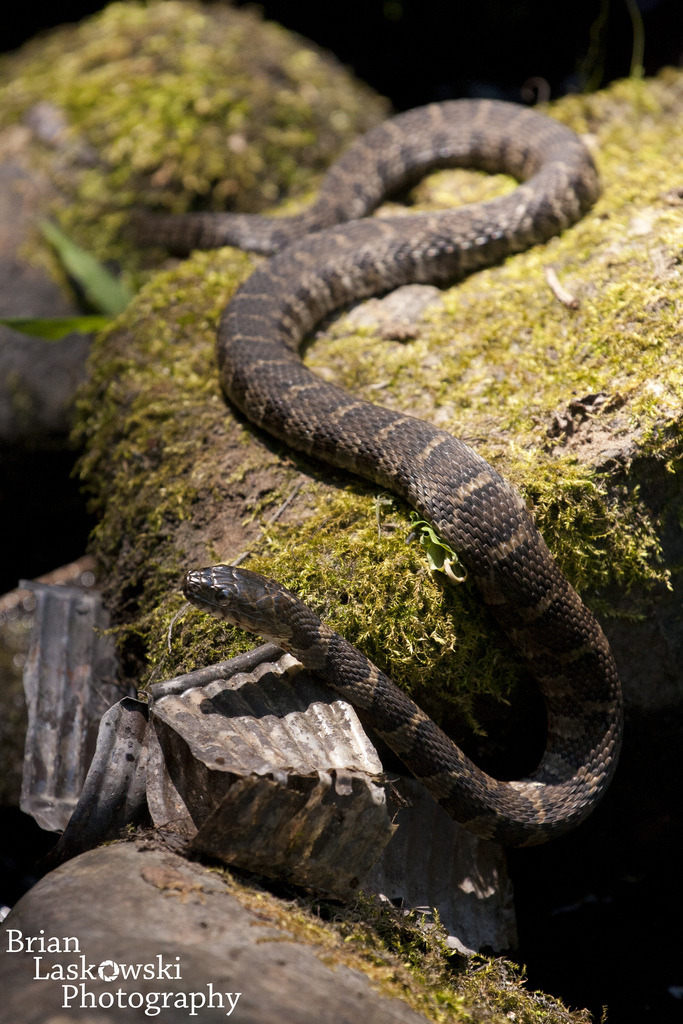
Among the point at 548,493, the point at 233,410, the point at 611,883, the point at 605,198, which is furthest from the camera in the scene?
the point at 605,198

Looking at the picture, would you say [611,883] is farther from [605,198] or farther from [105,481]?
[605,198]

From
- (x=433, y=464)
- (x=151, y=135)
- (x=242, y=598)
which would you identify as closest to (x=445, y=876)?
(x=242, y=598)

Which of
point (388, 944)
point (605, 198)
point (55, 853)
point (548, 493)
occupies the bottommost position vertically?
point (388, 944)

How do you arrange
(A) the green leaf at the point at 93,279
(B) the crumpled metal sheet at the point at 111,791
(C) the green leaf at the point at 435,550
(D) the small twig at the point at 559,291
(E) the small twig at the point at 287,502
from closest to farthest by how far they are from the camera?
(B) the crumpled metal sheet at the point at 111,791
(C) the green leaf at the point at 435,550
(E) the small twig at the point at 287,502
(D) the small twig at the point at 559,291
(A) the green leaf at the point at 93,279

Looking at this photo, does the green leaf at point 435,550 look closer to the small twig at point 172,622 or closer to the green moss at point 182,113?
the small twig at point 172,622

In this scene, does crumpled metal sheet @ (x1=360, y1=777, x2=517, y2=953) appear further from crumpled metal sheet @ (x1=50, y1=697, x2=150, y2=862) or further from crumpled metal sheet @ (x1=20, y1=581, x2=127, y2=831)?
crumpled metal sheet @ (x1=20, y1=581, x2=127, y2=831)

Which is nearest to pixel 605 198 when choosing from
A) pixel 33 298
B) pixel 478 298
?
pixel 478 298

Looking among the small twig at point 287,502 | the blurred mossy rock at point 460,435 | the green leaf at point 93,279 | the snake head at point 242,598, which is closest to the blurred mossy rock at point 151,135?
the green leaf at point 93,279

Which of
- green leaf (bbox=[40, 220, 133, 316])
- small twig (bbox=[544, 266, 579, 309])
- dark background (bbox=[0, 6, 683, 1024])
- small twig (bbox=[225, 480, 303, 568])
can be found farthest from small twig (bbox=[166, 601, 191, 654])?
green leaf (bbox=[40, 220, 133, 316])
